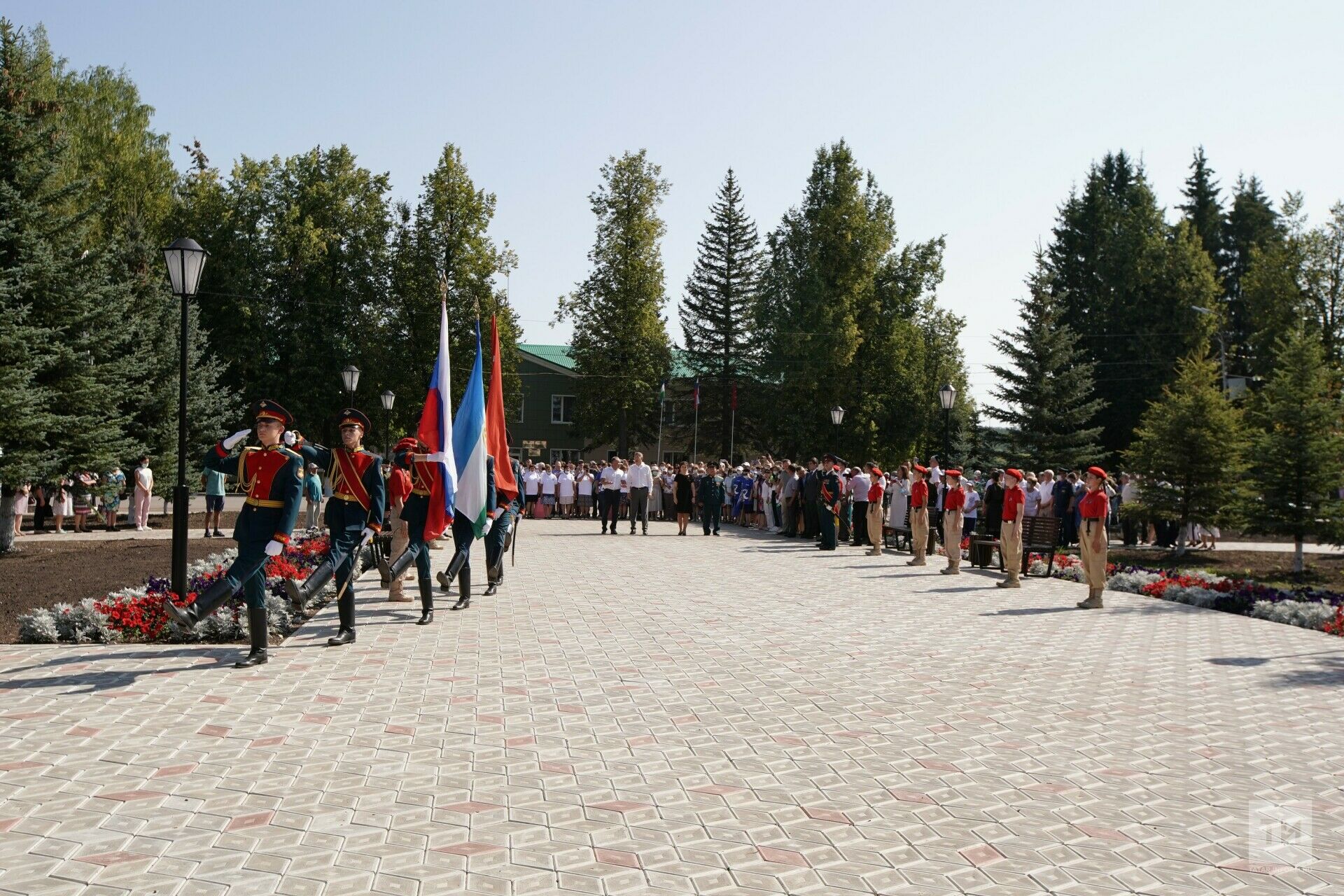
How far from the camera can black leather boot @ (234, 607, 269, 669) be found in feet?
28.3

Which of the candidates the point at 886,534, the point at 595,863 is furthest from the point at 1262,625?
the point at 886,534

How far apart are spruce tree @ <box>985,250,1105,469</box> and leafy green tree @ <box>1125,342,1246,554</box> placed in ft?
38.9

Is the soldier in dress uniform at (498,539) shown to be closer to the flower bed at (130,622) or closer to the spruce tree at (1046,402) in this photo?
the flower bed at (130,622)

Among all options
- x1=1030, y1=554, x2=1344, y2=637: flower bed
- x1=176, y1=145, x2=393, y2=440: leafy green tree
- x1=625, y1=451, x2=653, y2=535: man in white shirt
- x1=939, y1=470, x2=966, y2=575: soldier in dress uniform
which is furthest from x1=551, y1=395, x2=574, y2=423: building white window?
x1=1030, y1=554, x2=1344, y2=637: flower bed

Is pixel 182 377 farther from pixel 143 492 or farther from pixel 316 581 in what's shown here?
pixel 143 492

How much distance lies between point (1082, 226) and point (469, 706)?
180ft

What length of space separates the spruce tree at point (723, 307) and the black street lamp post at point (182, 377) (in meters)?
50.6

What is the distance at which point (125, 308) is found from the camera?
24.4m

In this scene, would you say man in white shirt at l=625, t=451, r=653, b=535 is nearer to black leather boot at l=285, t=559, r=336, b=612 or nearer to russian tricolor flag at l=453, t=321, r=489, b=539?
russian tricolor flag at l=453, t=321, r=489, b=539

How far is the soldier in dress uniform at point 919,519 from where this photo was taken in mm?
19312

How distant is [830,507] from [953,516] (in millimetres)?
5439

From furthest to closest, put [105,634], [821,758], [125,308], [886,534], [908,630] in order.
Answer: [886,534] < [125,308] < [908,630] < [105,634] < [821,758]

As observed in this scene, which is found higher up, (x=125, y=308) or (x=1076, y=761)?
(x=125, y=308)

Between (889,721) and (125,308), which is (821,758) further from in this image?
(125,308)
